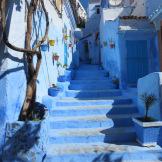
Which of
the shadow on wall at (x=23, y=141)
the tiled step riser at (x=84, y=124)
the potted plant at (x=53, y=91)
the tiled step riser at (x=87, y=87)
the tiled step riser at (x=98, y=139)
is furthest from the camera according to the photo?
the tiled step riser at (x=87, y=87)

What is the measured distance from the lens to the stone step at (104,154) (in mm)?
7125

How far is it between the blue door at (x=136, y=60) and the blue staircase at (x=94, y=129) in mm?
1284

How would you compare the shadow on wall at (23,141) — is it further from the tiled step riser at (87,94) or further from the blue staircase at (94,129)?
the tiled step riser at (87,94)

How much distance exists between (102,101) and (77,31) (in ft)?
43.1

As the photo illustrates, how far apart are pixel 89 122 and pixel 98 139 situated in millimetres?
795

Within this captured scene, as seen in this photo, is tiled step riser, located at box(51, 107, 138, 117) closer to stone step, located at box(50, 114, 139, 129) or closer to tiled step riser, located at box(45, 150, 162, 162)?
stone step, located at box(50, 114, 139, 129)

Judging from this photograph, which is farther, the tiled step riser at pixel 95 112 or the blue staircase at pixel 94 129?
the tiled step riser at pixel 95 112

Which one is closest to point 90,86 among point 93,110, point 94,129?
point 93,110

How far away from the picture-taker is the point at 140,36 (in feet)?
41.3

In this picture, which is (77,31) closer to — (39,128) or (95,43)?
(95,43)

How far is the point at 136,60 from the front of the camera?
495 inches

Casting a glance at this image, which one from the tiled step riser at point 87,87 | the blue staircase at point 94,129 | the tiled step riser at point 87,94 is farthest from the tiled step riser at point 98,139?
the tiled step riser at point 87,87

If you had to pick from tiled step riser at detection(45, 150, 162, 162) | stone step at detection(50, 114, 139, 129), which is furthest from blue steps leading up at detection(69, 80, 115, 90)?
tiled step riser at detection(45, 150, 162, 162)

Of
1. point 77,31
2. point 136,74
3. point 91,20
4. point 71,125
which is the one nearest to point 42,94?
point 71,125
